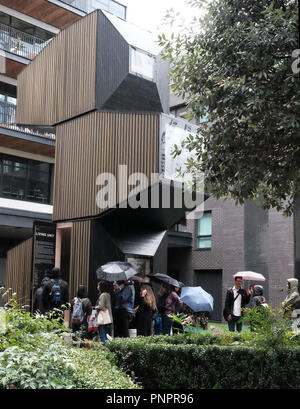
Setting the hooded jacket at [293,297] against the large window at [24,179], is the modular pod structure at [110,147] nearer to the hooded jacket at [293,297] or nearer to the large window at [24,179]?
the hooded jacket at [293,297]

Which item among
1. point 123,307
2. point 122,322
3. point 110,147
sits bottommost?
point 122,322

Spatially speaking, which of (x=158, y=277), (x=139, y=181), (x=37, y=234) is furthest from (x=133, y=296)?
(x=37, y=234)

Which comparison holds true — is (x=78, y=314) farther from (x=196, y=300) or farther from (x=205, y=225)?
(x=205, y=225)

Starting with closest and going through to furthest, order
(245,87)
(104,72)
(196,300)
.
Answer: (245,87) < (196,300) < (104,72)

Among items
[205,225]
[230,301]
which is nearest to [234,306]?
[230,301]

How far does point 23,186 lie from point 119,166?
33.4ft

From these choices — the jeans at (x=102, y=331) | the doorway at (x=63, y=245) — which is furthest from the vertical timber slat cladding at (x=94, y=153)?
the jeans at (x=102, y=331)

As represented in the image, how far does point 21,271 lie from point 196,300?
235 inches

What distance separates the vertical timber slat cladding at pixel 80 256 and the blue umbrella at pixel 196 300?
9.14 feet

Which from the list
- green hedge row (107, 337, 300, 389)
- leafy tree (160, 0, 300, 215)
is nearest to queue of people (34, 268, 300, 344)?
leafy tree (160, 0, 300, 215)

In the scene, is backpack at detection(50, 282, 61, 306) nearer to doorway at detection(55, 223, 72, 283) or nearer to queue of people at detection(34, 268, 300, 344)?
queue of people at detection(34, 268, 300, 344)

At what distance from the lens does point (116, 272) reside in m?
11.5

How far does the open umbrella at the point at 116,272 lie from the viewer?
11.4 metres

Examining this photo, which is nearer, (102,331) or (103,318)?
(103,318)
